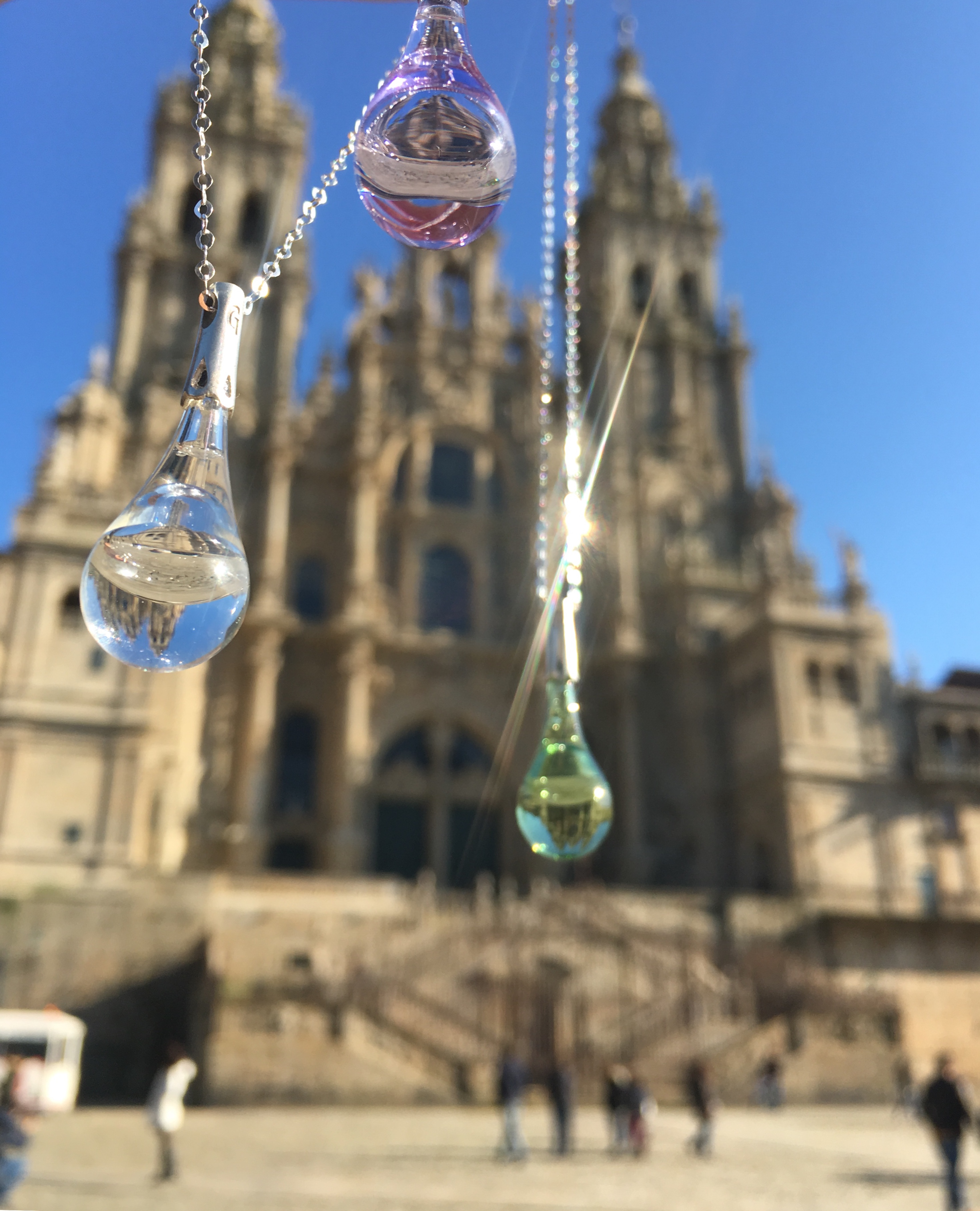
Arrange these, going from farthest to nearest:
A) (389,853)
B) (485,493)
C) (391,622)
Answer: (485,493), (391,622), (389,853)

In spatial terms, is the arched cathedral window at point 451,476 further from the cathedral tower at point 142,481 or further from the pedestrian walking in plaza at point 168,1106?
the pedestrian walking in plaza at point 168,1106

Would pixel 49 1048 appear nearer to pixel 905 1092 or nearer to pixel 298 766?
pixel 298 766

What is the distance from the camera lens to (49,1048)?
1900 centimetres

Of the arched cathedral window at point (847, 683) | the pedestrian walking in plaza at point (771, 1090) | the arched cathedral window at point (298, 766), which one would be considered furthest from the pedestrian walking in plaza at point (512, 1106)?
the arched cathedral window at point (847, 683)

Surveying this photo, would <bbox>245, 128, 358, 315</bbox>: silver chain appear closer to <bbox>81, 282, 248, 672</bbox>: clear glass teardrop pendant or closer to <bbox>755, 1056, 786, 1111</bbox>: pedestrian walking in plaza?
<bbox>81, 282, 248, 672</bbox>: clear glass teardrop pendant

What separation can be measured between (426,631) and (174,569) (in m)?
→ 32.6

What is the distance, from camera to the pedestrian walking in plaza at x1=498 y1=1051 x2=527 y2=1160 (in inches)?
501

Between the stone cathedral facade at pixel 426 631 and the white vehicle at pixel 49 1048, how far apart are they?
512cm

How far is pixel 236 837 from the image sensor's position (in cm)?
2847

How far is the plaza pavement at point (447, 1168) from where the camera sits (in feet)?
32.6

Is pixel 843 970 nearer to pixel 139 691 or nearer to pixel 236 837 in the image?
pixel 236 837

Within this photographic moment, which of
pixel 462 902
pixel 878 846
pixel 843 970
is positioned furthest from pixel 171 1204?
pixel 878 846

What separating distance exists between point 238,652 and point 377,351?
1233cm

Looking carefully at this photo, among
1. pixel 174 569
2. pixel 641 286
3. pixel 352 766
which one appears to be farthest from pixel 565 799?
pixel 641 286
